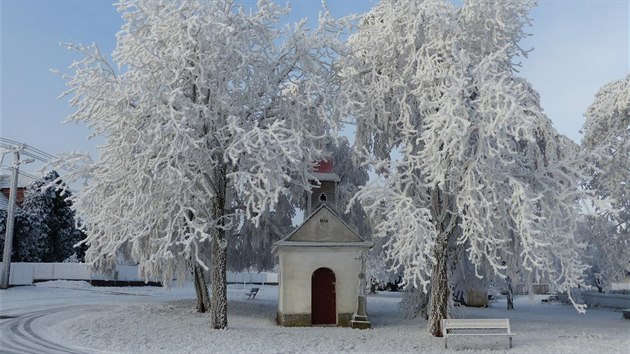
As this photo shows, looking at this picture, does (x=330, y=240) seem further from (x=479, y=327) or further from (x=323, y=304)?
(x=479, y=327)

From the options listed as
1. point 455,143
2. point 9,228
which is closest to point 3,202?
point 9,228

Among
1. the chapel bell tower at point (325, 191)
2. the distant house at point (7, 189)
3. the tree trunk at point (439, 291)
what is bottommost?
the tree trunk at point (439, 291)

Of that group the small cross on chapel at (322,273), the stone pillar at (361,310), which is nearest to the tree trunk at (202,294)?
the small cross on chapel at (322,273)

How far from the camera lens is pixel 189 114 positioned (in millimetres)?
18141

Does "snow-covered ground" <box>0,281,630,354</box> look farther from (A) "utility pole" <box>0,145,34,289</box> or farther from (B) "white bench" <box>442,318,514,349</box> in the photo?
(A) "utility pole" <box>0,145,34,289</box>

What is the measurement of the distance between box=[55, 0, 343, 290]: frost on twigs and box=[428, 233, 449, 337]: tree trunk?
212 inches

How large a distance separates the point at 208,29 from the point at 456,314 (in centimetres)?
1806

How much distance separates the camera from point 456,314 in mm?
27812

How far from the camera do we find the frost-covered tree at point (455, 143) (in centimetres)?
1802

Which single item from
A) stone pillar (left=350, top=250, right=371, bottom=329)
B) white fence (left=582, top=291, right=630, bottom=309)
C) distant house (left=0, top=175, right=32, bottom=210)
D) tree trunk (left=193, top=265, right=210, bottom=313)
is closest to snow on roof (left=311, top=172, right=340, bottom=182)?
stone pillar (left=350, top=250, right=371, bottom=329)

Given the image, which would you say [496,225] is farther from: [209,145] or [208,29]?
[208,29]

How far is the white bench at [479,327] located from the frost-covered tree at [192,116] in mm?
6746

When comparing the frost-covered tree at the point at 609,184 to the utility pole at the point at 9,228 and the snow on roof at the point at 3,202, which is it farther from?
the snow on roof at the point at 3,202

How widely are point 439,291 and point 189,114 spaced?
417 inches
